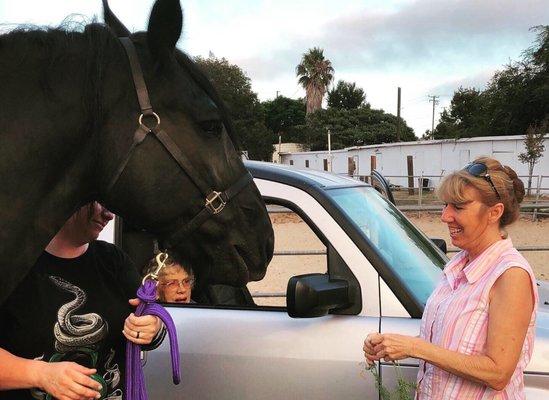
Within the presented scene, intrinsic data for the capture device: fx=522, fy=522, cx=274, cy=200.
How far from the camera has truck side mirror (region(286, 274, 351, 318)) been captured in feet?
6.60

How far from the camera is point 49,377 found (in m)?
Result: 1.44

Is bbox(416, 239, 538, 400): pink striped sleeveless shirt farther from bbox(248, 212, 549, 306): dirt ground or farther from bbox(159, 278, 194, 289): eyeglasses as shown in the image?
bbox(159, 278, 194, 289): eyeglasses

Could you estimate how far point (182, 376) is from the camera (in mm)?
2316

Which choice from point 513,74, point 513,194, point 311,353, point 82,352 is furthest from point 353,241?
point 513,74

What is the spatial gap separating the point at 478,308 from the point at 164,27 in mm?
1294

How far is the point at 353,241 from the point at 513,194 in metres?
0.70

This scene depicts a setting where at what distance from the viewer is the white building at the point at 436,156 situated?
25938 mm

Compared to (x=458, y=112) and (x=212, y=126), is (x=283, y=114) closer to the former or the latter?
(x=458, y=112)

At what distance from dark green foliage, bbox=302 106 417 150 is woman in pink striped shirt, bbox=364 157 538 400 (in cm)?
4896

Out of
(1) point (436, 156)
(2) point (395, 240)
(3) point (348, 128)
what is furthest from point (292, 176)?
(3) point (348, 128)

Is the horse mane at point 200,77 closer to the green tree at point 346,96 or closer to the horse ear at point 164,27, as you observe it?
the horse ear at point 164,27

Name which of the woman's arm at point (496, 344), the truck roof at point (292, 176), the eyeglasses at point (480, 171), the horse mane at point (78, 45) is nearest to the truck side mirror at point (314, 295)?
the woman's arm at point (496, 344)

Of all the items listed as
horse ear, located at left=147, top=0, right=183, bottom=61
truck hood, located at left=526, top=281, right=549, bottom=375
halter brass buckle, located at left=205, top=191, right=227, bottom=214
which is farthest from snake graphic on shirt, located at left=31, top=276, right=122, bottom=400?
truck hood, located at left=526, top=281, right=549, bottom=375

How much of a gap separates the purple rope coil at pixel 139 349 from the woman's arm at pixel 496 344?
636mm
